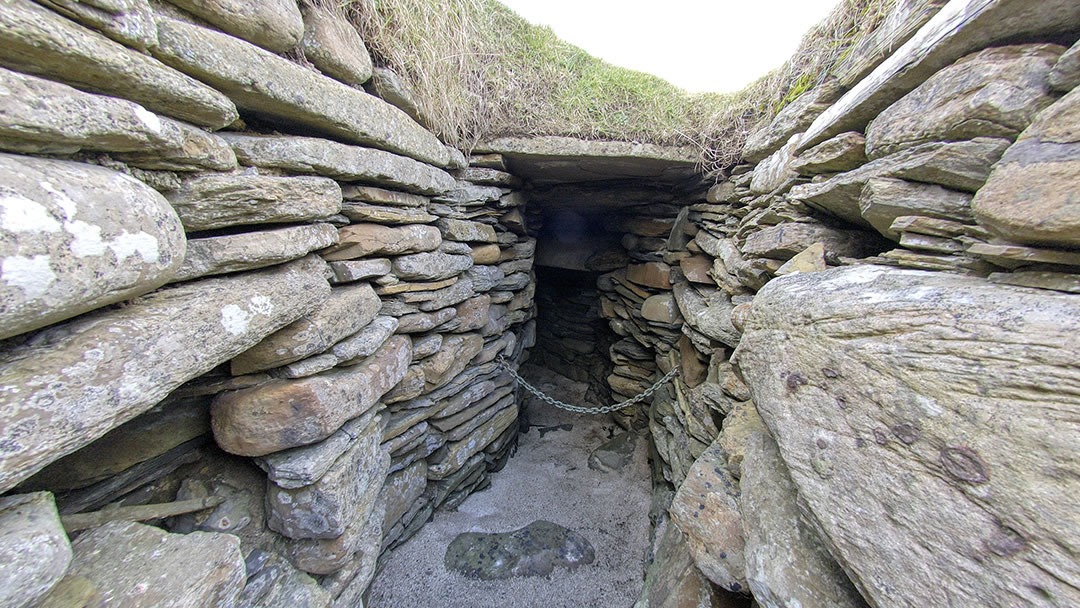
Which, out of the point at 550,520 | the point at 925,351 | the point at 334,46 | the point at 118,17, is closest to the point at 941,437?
the point at 925,351

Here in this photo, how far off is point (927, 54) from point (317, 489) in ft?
11.7

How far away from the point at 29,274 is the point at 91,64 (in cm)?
67

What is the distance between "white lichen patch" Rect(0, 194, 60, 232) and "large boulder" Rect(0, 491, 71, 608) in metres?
0.83

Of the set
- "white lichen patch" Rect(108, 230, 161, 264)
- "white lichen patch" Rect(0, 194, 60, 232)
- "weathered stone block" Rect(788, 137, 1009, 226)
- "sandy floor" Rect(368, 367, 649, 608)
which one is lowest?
"sandy floor" Rect(368, 367, 649, 608)

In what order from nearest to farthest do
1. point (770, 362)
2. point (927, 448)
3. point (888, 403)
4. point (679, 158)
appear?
point (927, 448) < point (888, 403) < point (770, 362) < point (679, 158)

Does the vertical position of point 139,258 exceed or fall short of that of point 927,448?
it exceeds it

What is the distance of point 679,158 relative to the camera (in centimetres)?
427

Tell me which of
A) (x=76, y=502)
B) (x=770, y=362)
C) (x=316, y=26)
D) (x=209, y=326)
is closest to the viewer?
(x=209, y=326)

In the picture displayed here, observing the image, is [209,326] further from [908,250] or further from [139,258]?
[908,250]

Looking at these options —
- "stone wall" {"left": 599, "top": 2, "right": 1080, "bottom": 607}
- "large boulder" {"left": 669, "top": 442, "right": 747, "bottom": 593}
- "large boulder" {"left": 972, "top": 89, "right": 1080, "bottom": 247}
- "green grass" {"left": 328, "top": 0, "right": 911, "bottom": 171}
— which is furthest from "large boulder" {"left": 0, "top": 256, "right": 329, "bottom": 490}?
"large boulder" {"left": 972, "top": 89, "right": 1080, "bottom": 247}

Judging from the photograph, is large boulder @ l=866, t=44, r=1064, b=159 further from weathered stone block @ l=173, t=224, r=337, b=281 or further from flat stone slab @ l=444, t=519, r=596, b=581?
flat stone slab @ l=444, t=519, r=596, b=581

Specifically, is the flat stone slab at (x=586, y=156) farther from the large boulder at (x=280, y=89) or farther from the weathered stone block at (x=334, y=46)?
the weathered stone block at (x=334, y=46)

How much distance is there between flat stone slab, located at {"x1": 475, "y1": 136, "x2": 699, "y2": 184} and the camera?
414cm

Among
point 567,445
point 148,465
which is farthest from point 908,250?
point 567,445
